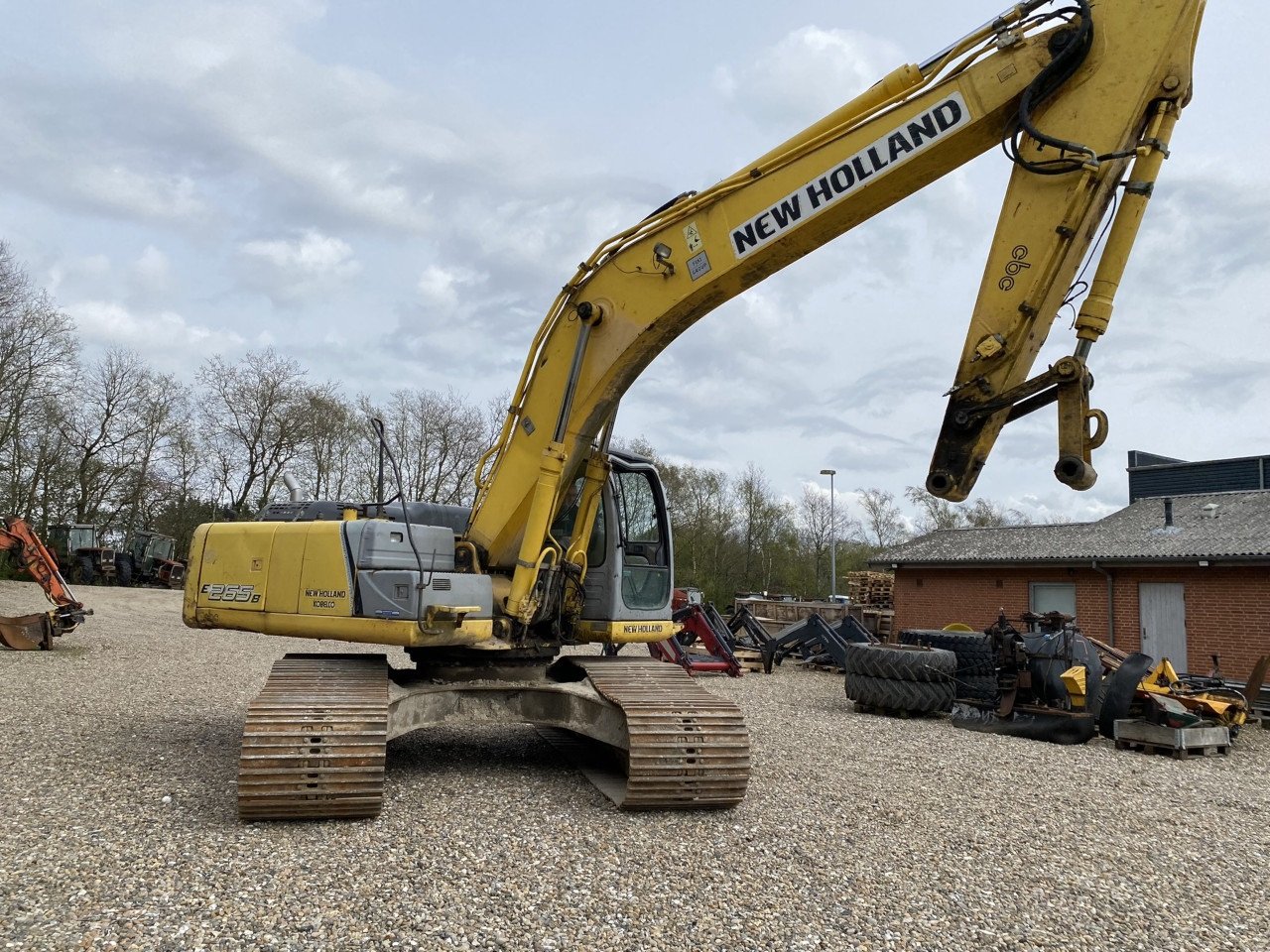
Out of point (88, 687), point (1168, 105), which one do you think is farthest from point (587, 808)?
point (88, 687)

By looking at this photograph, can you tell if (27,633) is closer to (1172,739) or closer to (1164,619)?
(1172,739)

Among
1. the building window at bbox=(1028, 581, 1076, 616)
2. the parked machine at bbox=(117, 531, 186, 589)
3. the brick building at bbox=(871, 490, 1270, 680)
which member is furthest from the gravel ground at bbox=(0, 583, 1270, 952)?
the parked machine at bbox=(117, 531, 186, 589)

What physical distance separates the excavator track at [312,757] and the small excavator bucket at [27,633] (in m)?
12.1

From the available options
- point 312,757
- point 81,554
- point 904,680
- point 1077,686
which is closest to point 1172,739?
point 1077,686

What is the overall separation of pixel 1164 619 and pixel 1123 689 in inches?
361

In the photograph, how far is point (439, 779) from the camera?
7129mm

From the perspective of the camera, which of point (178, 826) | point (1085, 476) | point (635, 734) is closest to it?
point (1085, 476)

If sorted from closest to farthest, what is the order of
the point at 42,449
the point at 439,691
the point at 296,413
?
the point at 439,691
the point at 42,449
the point at 296,413

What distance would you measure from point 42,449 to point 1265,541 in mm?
38778

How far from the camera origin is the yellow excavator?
5.34 m

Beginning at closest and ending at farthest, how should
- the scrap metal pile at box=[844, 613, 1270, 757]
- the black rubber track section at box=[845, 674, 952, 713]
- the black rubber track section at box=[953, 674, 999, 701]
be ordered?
the scrap metal pile at box=[844, 613, 1270, 757]
the black rubber track section at box=[845, 674, 952, 713]
the black rubber track section at box=[953, 674, 999, 701]

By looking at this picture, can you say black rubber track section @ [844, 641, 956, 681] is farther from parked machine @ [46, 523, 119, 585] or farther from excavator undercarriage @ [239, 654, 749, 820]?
parked machine @ [46, 523, 119, 585]

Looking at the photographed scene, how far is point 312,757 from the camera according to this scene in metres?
5.67

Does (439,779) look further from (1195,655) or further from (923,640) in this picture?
(1195,655)
